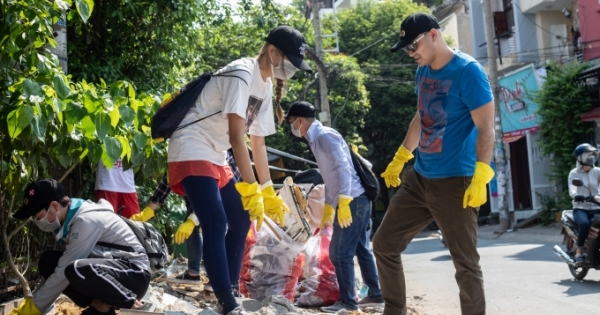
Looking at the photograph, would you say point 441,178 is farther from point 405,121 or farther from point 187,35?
point 405,121

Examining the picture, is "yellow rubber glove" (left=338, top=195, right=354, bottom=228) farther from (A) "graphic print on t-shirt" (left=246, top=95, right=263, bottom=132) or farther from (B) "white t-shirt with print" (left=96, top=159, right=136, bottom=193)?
(B) "white t-shirt with print" (left=96, top=159, right=136, bottom=193)

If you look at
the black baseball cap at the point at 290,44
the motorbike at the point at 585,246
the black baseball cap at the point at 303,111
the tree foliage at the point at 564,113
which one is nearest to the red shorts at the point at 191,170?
the black baseball cap at the point at 290,44

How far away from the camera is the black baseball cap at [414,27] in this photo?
461 centimetres

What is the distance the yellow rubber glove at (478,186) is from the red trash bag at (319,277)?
2.89 meters

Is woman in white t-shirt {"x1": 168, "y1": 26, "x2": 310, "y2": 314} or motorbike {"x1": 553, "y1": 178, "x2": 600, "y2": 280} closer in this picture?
woman in white t-shirt {"x1": 168, "y1": 26, "x2": 310, "y2": 314}

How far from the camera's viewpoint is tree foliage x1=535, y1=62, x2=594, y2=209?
2278 centimetres

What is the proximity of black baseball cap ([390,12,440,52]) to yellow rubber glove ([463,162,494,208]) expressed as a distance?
839 millimetres

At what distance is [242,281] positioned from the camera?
691 cm

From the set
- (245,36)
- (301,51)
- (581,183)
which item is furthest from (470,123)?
(245,36)

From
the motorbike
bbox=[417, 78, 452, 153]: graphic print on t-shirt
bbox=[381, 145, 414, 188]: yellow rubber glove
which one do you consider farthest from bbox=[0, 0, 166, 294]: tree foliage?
the motorbike

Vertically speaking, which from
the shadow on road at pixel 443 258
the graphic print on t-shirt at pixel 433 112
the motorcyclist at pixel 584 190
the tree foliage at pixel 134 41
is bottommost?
the shadow on road at pixel 443 258

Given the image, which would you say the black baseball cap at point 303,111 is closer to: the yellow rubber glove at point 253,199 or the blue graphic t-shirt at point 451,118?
the blue graphic t-shirt at point 451,118

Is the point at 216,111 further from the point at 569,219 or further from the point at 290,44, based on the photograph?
the point at 569,219

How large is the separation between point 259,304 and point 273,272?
1.45 metres
